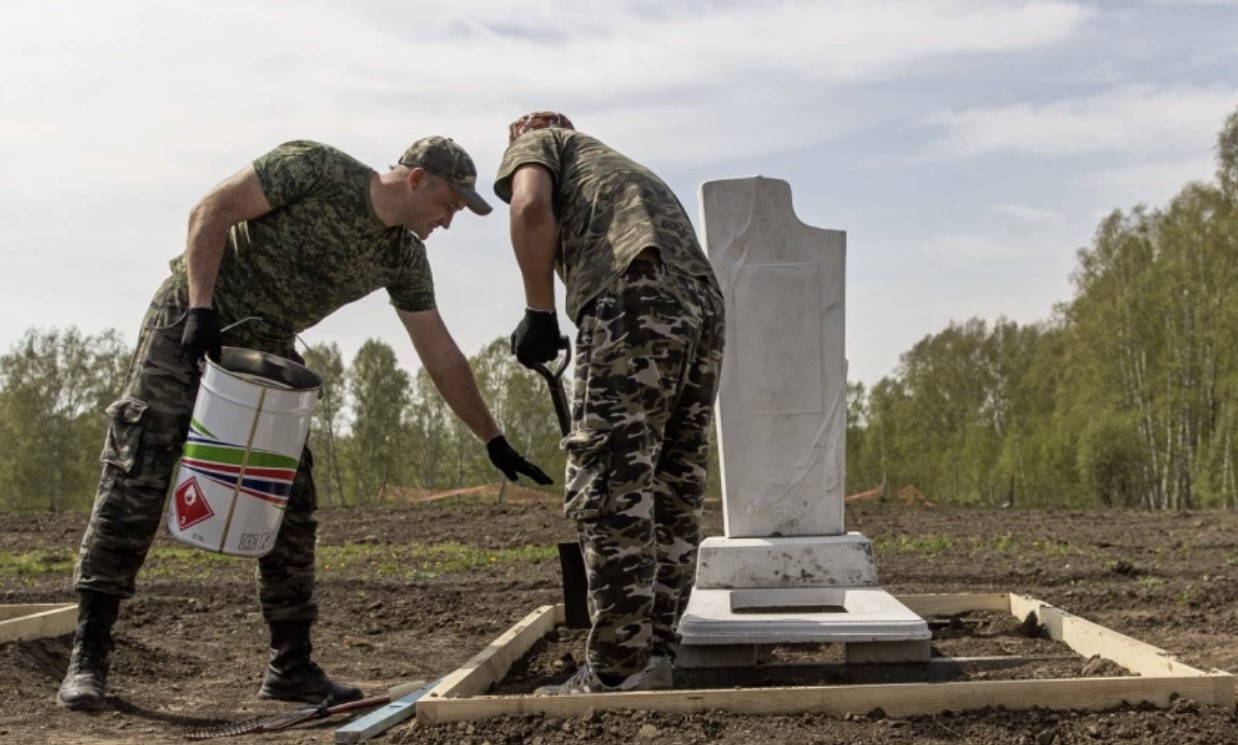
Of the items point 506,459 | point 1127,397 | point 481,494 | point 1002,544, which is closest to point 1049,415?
point 1127,397

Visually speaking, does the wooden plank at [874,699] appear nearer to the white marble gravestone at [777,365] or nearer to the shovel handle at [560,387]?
the shovel handle at [560,387]

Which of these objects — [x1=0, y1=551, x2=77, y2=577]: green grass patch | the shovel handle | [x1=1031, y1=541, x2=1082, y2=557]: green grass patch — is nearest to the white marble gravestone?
the shovel handle

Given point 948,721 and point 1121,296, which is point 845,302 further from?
point 1121,296

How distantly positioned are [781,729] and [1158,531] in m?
12.4

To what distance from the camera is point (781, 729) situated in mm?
3238

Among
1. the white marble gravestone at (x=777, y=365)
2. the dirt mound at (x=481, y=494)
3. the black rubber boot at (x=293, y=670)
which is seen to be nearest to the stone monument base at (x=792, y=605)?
the white marble gravestone at (x=777, y=365)

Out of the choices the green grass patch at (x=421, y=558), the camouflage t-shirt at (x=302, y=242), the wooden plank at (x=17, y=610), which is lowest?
the green grass patch at (x=421, y=558)

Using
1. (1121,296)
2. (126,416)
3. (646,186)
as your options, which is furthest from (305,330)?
(1121,296)

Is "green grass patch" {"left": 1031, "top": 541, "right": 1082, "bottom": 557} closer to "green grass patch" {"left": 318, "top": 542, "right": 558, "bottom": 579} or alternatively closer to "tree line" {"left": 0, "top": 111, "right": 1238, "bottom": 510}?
"green grass patch" {"left": 318, "top": 542, "right": 558, "bottom": 579}

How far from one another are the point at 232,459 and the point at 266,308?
2.15 ft

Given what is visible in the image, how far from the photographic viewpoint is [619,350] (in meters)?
3.62

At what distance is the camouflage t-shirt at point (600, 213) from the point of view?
3.70 meters

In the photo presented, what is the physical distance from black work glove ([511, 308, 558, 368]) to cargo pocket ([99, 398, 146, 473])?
1.28 metres

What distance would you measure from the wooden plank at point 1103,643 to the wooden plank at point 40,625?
4341 mm
